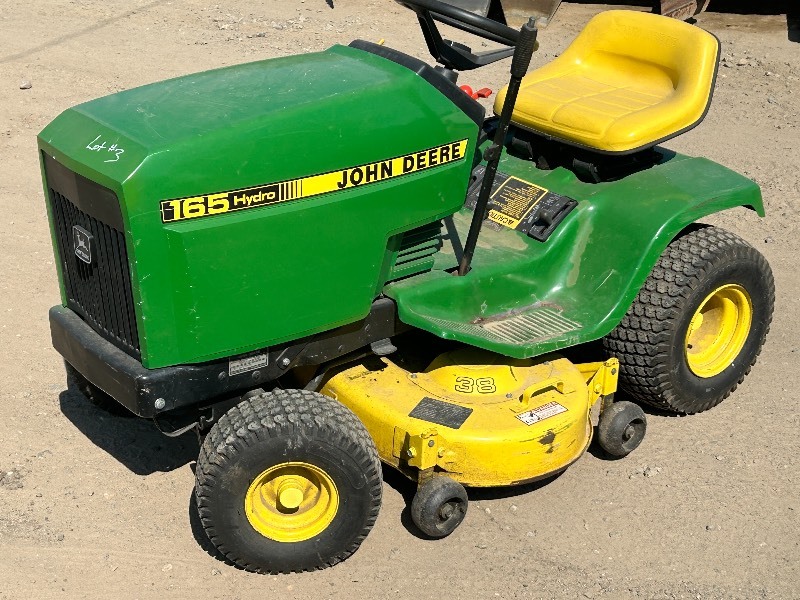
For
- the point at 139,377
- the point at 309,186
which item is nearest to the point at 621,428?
the point at 309,186

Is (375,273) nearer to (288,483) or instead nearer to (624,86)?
(288,483)

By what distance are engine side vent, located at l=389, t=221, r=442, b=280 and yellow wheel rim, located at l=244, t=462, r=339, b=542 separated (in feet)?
2.45

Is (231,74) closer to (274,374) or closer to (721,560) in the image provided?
(274,374)

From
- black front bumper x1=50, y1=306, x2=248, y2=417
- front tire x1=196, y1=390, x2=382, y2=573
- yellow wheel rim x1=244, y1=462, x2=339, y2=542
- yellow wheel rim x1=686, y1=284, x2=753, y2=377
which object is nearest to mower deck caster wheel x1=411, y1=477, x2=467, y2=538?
front tire x1=196, y1=390, x2=382, y2=573

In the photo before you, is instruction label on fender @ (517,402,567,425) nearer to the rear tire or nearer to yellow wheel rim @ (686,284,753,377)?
the rear tire

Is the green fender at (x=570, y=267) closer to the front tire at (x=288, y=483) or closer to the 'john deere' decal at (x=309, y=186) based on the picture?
the 'john deere' decal at (x=309, y=186)

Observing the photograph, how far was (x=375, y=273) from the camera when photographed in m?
3.77

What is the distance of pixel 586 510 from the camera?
164 inches

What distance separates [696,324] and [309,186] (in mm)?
1989

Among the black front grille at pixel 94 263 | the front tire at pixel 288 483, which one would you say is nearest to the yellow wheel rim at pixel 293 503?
the front tire at pixel 288 483

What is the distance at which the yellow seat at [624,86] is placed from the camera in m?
4.42

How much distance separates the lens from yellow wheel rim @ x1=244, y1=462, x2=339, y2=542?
3711 millimetres

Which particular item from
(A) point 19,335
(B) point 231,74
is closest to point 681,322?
(B) point 231,74

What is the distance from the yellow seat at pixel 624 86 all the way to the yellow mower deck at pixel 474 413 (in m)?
0.95
